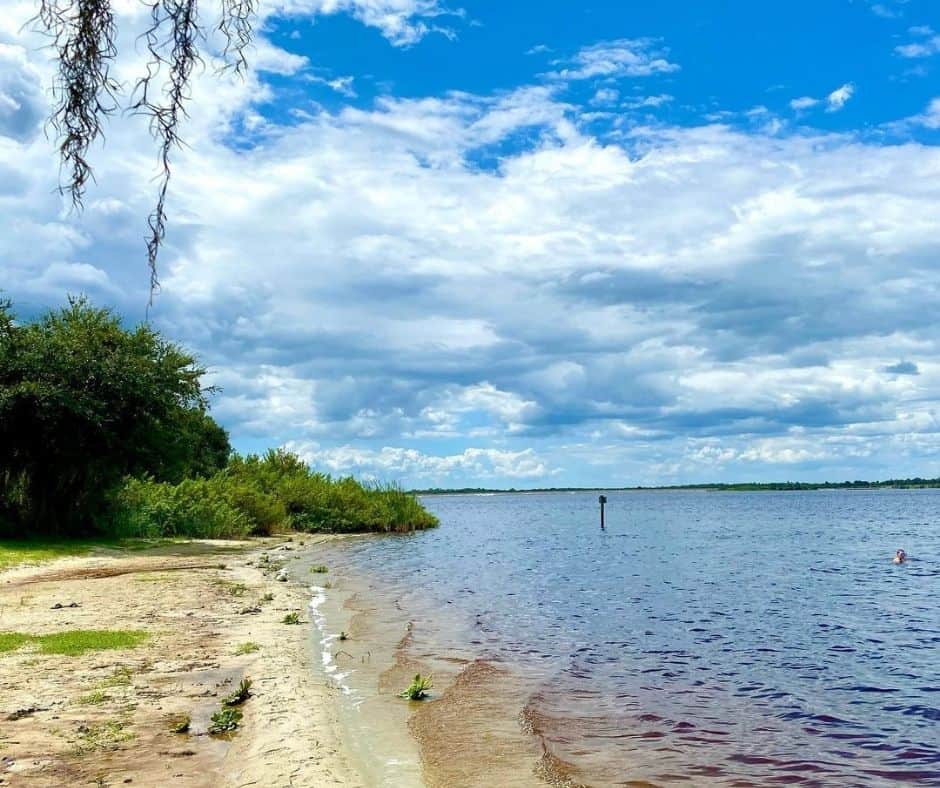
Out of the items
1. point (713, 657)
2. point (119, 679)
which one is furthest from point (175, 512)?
point (119, 679)

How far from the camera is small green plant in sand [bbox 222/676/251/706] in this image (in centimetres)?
1079

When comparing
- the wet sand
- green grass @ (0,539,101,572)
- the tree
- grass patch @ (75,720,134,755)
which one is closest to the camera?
grass patch @ (75,720,134,755)

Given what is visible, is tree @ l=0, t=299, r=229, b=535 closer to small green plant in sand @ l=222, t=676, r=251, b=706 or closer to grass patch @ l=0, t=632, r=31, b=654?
grass patch @ l=0, t=632, r=31, b=654

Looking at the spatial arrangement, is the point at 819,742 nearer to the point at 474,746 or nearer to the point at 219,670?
the point at 474,746

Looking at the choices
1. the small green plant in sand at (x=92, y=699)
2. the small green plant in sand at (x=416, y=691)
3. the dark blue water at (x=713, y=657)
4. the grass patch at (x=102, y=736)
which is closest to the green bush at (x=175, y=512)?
the dark blue water at (x=713, y=657)

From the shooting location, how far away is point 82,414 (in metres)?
31.2

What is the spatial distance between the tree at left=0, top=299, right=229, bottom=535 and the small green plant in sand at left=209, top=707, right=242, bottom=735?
79.4 ft

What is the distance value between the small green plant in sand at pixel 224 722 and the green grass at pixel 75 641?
4244 mm

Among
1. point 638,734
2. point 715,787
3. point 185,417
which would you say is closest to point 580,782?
point 715,787

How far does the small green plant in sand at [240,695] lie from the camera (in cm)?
1079

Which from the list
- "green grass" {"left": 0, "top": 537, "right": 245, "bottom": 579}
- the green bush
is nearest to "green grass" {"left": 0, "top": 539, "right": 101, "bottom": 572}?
"green grass" {"left": 0, "top": 537, "right": 245, "bottom": 579}

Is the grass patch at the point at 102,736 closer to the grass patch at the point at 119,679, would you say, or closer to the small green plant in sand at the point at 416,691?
the grass patch at the point at 119,679

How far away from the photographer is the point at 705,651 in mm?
17594

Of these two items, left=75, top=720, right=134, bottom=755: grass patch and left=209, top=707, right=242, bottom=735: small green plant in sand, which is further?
left=209, top=707, right=242, bottom=735: small green plant in sand
